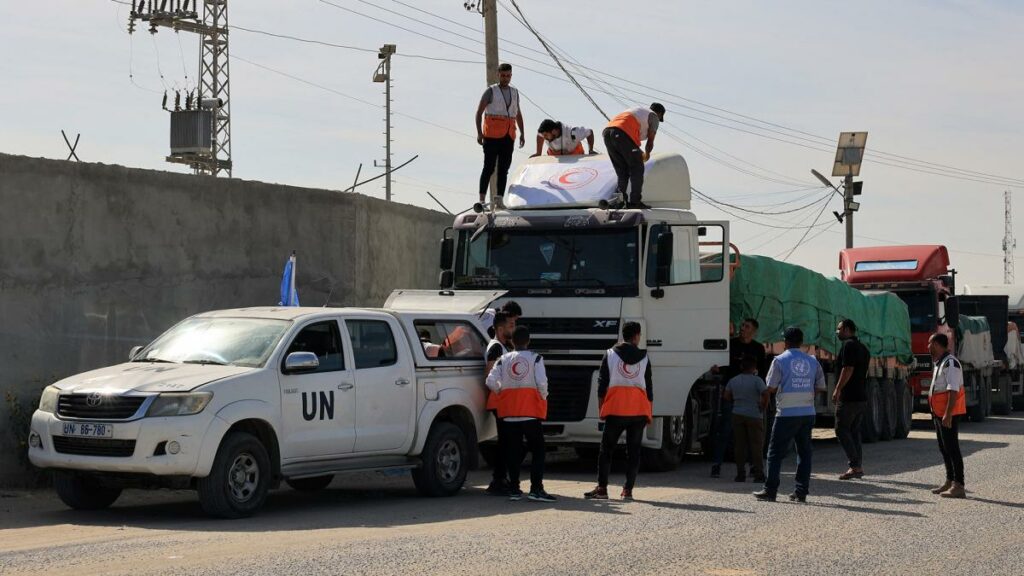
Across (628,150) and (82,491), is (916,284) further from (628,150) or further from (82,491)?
(82,491)

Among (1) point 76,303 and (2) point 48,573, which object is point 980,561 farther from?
(1) point 76,303

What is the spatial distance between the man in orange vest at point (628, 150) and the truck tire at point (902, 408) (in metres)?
11.4

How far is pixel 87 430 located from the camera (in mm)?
11594

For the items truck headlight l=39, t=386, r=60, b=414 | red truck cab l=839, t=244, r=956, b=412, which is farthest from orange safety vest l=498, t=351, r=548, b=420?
red truck cab l=839, t=244, r=956, b=412

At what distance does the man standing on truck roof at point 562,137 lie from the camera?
18.6 meters

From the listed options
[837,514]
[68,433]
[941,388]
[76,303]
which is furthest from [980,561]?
[76,303]

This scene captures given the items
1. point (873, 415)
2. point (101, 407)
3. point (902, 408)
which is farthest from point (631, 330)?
point (902, 408)

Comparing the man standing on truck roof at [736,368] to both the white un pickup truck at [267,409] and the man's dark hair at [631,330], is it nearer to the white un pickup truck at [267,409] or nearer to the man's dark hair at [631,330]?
the man's dark hair at [631,330]

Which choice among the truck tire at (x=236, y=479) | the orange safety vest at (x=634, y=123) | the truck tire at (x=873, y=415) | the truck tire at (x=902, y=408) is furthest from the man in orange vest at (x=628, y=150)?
the truck tire at (x=902, y=408)

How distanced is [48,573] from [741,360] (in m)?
9.55

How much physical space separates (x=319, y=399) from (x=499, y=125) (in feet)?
23.3

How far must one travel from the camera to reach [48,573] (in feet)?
28.5

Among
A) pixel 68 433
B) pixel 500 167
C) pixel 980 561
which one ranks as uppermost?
pixel 500 167

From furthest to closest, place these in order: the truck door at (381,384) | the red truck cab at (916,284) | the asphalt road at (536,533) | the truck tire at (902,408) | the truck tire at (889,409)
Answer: the red truck cab at (916,284) < the truck tire at (902,408) < the truck tire at (889,409) < the truck door at (381,384) < the asphalt road at (536,533)
